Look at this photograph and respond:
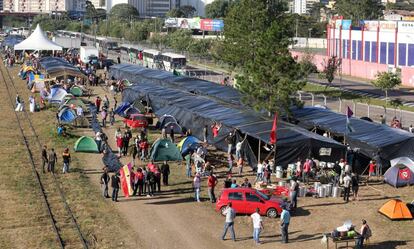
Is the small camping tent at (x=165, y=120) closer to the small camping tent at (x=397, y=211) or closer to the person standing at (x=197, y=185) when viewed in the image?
the person standing at (x=197, y=185)

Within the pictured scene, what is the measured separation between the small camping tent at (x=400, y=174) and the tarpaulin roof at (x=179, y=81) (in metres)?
15.8

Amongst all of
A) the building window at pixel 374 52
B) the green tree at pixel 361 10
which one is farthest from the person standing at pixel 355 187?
the green tree at pixel 361 10

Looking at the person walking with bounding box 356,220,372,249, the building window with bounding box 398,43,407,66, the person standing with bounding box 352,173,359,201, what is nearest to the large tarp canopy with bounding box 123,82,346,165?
the person standing with bounding box 352,173,359,201

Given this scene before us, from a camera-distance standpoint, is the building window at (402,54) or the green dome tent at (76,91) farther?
the building window at (402,54)

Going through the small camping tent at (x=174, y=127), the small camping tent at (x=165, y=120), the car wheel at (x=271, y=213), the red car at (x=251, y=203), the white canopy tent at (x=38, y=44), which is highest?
the white canopy tent at (x=38, y=44)

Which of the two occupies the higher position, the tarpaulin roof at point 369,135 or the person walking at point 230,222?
the tarpaulin roof at point 369,135

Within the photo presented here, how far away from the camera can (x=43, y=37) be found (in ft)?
287

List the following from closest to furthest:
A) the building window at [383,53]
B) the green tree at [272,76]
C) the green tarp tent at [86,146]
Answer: the green tarp tent at [86,146]
the green tree at [272,76]
the building window at [383,53]

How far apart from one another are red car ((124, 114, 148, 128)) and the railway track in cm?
571

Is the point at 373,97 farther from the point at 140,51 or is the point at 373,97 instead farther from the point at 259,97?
the point at 140,51

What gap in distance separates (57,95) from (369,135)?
26787 millimetres

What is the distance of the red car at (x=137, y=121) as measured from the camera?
40.2 m

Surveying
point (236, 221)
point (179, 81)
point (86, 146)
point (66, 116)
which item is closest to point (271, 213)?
point (236, 221)

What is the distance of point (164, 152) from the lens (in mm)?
31516
